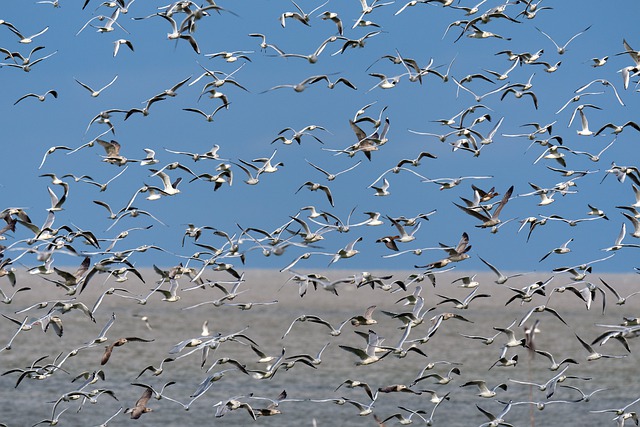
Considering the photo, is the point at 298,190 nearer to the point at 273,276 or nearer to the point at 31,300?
the point at 31,300

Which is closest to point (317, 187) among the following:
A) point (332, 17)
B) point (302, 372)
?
point (332, 17)

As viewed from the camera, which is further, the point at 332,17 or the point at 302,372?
the point at 302,372

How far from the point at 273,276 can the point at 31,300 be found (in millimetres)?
47369

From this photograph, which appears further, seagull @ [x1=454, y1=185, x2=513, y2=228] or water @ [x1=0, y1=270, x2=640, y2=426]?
water @ [x1=0, y1=270, x2=640, y2=426]

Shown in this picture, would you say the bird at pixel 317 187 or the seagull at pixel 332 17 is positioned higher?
the seagull at pixel 332 17

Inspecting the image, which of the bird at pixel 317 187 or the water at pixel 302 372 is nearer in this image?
the bird at pixel 317 187

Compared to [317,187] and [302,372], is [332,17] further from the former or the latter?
[302,372]

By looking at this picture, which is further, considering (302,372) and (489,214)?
(302,372)

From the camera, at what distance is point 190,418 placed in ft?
121

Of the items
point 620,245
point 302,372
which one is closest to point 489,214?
point 620,245

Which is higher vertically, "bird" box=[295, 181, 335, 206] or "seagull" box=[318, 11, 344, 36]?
"seagull" box=[318, 11, 344, 36]

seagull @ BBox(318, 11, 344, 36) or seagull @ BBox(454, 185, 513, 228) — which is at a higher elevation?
seagull @ BBox(318, 11, 344, 36)

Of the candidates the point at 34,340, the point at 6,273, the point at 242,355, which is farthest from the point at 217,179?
the point at 34,340

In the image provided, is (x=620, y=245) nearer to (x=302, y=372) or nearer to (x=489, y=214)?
(x=489, y=214)
